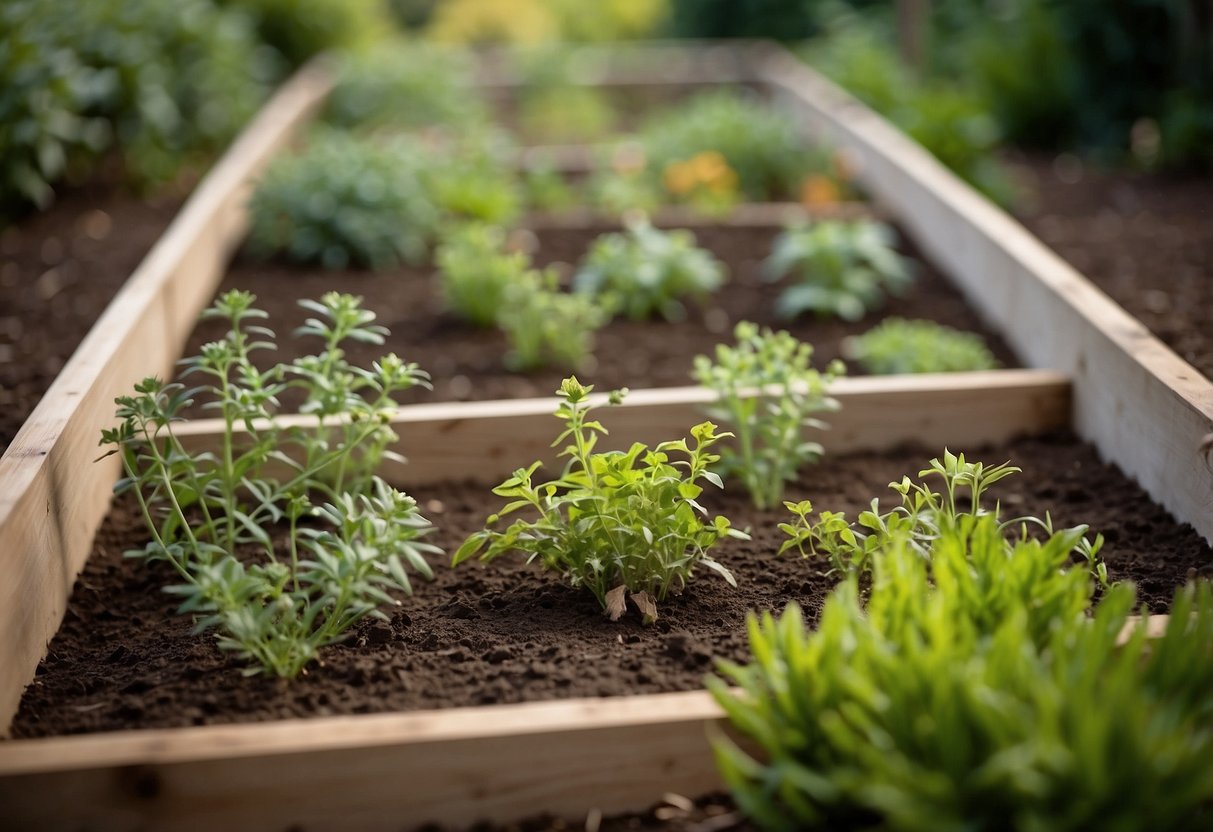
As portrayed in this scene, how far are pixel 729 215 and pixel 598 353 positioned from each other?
5.21 ft

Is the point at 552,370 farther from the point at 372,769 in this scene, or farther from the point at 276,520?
the point at 372,769

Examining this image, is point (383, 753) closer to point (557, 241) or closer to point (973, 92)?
point (557, 241)

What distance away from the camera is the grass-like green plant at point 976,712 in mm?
1388

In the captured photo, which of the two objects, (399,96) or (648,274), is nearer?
(648,274)

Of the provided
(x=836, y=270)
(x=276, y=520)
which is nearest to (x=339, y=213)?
(x=836, y=270)

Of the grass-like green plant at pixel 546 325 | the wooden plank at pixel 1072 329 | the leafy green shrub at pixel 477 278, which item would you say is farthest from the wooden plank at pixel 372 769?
the leafy green shrub at pixel 477 278

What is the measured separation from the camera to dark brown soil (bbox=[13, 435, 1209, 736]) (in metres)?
1.93

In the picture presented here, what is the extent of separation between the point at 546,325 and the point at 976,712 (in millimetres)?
2191

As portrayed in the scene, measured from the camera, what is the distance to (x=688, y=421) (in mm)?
2908

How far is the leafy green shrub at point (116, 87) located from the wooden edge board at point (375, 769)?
3.35m

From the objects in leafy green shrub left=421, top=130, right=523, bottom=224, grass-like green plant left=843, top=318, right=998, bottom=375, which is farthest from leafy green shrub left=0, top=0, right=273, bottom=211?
grass-like green plant left=843, top=318, right=998, bottom=375

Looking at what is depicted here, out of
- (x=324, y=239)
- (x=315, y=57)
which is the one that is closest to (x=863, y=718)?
(x=324, y=239)

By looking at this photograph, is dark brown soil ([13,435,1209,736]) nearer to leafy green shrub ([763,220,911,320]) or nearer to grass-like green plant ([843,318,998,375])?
grass-like green plant ([843,318,998,375])

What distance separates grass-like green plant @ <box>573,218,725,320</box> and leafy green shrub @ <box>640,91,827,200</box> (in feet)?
6.11
